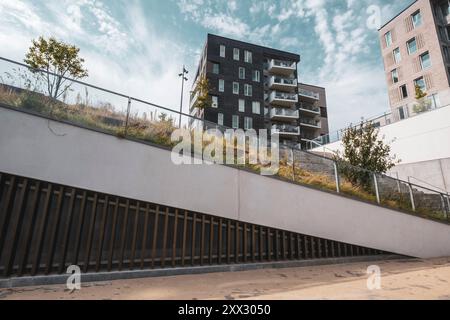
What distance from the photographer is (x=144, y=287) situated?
15.8 feet

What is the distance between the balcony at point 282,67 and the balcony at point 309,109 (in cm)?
579

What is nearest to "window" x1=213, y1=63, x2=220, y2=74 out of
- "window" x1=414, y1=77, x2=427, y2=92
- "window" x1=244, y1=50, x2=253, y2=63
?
"window" x1=244, y1=50, x2=253, y2=63

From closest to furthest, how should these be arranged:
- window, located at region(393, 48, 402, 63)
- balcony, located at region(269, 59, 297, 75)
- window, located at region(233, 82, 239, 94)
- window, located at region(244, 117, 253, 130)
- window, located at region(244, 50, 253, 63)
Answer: window, located at region(393, 48, 402, 63) < window, located at region(244, 117, 253, 130) < window, located at region(233, 82, 239, 94) < window, located at region(244, 50, 253, 63) < balcony, located at region(269, 59, 297, 75)

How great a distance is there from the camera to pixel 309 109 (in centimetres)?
3866

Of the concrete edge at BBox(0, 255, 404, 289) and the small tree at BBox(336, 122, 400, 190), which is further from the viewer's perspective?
the small tree at BBox(336, 122, 400, 190)

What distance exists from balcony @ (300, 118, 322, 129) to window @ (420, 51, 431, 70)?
611 inches

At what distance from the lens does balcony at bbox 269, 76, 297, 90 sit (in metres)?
36.4

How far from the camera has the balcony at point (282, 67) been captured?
37094 millimetres

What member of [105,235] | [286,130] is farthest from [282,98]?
[105,235]

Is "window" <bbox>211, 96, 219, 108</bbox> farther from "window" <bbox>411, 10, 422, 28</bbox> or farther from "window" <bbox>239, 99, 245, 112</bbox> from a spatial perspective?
"window" <bbox>411, 10, 422, 28</bbox>

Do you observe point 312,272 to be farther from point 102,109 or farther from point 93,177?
point 102,109

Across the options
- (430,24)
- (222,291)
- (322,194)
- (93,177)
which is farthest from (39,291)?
(430,24)

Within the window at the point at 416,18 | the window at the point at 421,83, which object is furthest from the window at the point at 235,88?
the window at the point at 416,18

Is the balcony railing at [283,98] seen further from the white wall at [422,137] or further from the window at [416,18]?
the white wall at [422,137]
